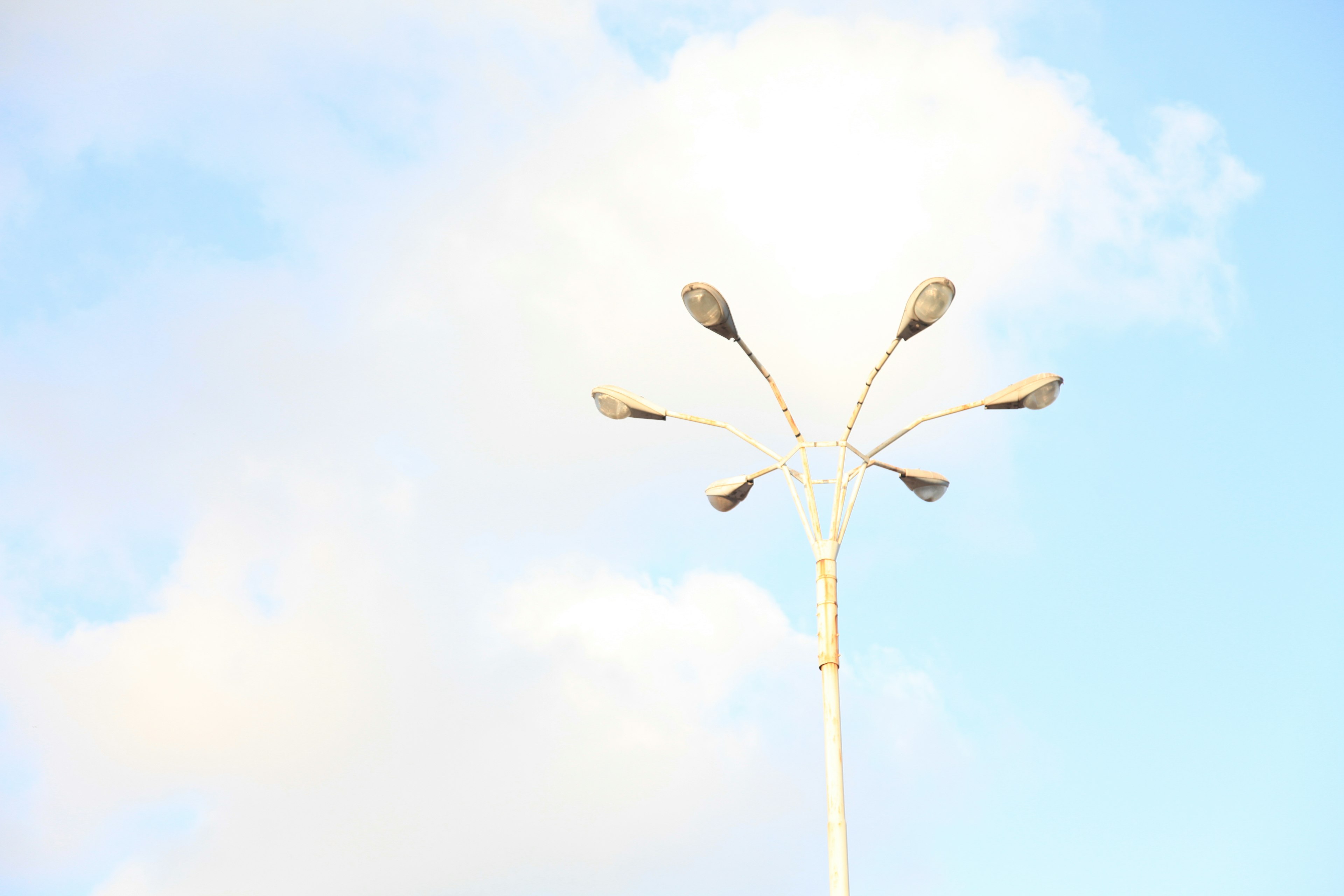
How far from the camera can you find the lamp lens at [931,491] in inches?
566

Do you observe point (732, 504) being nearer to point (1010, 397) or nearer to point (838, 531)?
point (838, 531)

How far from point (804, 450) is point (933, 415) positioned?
5.15 ft

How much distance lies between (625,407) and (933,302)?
11.7ft

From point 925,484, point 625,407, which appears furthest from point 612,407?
point 925,484

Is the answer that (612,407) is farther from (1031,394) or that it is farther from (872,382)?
(1031,394)

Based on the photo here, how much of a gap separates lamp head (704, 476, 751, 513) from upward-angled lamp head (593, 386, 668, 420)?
3.33 ft

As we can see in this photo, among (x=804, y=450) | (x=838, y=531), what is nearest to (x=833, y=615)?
(x=838, y=531)

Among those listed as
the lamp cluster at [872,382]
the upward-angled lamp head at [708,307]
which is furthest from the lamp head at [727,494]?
the upward-angled lamp head at [708,307]

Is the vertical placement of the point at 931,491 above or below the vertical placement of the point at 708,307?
below

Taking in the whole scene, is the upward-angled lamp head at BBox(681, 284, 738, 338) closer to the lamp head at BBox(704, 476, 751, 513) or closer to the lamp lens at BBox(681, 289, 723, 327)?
the lamp lens at BBox(681, 289, 723, 327)

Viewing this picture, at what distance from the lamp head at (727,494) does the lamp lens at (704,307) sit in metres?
1.76

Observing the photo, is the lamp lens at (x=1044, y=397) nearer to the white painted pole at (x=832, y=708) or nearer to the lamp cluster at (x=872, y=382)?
the lamp cluster at (x=872, y=382)

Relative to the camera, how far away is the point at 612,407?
14.4m

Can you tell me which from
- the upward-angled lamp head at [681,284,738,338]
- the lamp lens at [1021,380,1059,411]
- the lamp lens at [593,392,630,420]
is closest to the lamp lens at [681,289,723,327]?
the upward-angled lamp head at [681,284,738,338]
